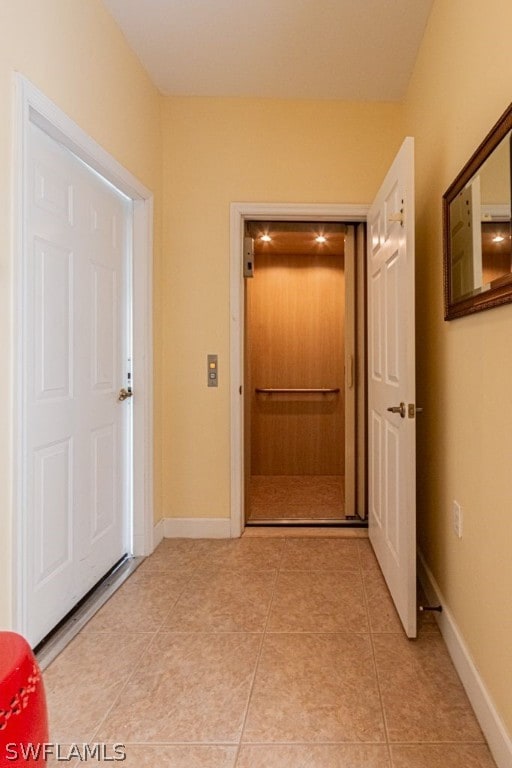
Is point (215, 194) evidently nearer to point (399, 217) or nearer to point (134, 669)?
point (399, 217)

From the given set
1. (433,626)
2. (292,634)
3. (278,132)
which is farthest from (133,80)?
(433,626)

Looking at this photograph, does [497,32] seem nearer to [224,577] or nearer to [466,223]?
[466,223]

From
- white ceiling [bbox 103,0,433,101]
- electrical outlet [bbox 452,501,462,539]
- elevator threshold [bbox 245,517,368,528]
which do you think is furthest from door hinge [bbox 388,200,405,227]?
elevator threshold [bbox 245,517,368,528]

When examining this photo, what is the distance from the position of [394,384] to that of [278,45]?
6.20 feet

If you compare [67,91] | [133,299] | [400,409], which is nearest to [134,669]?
[400,409]

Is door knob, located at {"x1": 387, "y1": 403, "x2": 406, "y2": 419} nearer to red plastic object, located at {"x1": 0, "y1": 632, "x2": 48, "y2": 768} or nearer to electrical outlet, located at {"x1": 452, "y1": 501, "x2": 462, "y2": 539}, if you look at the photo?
electrical outlet, located at {"x1": 452, "y1": 501, "x2": 462, "y2": 539}

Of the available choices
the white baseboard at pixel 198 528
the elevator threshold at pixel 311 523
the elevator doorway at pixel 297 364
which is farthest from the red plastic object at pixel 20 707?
the elevator doorway at pixel 297 364

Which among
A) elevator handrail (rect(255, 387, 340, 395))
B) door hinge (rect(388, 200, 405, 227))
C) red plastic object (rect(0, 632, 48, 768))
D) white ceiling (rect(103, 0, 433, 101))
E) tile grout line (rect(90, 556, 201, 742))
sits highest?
white ceiling (rect(103, 0, 433, 101))

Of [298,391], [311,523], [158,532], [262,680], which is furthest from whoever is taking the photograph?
[298,391]

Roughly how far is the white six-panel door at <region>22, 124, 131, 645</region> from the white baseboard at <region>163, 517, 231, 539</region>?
36 centimetres

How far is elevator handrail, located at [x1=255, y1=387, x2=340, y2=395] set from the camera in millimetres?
4234

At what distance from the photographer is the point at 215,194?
8.84ft

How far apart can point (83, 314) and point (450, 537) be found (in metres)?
1.87

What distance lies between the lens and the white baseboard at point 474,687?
1.15 meters
